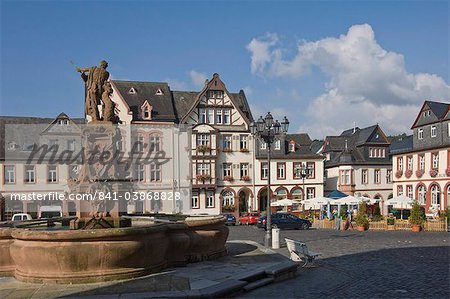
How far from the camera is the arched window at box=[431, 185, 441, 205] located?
150 ft

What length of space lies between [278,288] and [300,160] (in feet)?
145

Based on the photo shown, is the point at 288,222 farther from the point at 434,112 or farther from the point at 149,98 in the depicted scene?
the point at 149,98

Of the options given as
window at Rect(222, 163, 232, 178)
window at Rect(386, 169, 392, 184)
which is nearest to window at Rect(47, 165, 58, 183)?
window at Rect(222, 163, 232, 178)

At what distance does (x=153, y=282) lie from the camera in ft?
33.9

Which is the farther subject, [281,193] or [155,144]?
[281,193]

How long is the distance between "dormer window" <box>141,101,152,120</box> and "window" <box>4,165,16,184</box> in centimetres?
1417

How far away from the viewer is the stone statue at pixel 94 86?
43.3 ft

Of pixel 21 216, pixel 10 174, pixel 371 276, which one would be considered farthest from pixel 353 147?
pixel 371 276

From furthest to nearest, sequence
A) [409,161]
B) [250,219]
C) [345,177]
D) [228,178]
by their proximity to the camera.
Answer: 1. [345,177]
2. [409,161]
3. [228,178]
4. [250,219]

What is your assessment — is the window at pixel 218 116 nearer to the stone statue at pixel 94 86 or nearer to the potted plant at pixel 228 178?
the potted plant at pixel 228 178

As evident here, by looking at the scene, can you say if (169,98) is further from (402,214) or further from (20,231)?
(20,231)

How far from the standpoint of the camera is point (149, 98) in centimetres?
5209

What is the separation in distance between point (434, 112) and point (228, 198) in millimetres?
23139

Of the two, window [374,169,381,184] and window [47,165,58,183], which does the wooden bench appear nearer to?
window [47,165,58,183]
